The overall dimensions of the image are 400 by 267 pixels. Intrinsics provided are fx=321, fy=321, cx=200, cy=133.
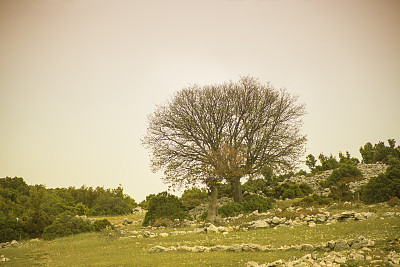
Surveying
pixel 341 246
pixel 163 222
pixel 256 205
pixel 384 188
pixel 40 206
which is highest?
pixel 40 206

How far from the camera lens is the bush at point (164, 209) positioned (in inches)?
976

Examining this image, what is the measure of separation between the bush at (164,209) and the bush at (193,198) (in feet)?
28.3

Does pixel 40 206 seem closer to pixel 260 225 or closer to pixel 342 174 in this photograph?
pixel 260 225

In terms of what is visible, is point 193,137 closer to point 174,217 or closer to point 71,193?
point 174,217

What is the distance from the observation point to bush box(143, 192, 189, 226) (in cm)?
2478

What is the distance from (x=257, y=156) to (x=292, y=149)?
140 inches

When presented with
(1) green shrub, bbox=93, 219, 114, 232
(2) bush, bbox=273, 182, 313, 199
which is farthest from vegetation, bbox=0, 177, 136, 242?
(2) bush, bbox=273, 182, 313, 199

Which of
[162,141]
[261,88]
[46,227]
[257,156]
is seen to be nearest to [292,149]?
[257,156]

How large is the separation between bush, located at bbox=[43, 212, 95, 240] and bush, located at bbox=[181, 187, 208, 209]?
1372cm

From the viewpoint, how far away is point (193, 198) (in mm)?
38812

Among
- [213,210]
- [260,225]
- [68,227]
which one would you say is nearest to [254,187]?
[213,210]

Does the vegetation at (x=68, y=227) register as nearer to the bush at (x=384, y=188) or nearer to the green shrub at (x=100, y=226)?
the green shrub at (x=100, y=226)

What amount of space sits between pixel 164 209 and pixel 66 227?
7.11m

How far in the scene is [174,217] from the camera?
24.7m
